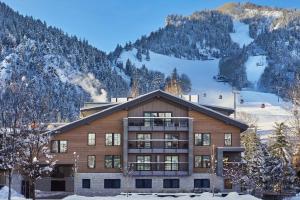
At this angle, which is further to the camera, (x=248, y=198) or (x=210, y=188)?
(x=210, y=188)

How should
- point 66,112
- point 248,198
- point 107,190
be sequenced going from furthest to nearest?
point 66,112, point 107,190, point 248,198

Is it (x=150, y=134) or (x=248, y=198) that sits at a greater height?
(x=150, y=134)

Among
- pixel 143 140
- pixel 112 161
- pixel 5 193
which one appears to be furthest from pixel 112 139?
pixel 5 193

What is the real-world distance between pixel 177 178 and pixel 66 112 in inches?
5032

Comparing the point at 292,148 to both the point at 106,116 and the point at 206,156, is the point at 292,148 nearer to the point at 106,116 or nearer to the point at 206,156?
the point at 206,156

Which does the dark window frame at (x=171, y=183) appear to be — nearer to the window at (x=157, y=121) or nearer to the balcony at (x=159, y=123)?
the balcony at (x=159, y=123)

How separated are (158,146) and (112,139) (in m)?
5.25

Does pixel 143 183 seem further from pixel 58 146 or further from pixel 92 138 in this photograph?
pixel 58 146

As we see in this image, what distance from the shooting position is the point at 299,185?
185 ft

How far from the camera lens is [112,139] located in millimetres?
60812

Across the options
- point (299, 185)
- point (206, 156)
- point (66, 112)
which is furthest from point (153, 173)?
point (66, 112)

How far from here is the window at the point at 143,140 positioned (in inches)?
2378

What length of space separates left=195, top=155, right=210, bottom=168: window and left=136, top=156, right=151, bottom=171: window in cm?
540

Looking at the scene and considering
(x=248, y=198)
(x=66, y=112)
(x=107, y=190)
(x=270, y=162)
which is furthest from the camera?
(x=66, y=112)
